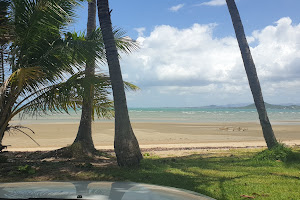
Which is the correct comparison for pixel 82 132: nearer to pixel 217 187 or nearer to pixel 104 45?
pixel 104 45

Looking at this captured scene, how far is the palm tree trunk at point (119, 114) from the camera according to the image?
7.56 meters

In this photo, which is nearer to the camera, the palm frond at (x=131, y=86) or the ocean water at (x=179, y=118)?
the palm frond at (x=131, y=86)

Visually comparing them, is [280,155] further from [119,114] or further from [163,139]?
[163,139]

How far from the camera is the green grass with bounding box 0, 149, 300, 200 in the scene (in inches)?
219

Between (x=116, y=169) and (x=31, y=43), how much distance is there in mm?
4101

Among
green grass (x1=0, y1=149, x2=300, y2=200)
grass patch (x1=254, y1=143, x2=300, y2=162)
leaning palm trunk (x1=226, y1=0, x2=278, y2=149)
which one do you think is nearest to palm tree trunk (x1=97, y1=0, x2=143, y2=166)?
green grass (x1=0, y1=149, x2=300, y2=200)

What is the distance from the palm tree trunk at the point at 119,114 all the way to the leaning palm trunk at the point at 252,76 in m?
4.47

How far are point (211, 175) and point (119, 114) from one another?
9.15ft

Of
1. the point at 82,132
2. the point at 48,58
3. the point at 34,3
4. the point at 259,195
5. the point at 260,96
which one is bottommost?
the point at 259,195

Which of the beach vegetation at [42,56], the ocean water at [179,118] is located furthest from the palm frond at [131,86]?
the ocean water at [179,118]

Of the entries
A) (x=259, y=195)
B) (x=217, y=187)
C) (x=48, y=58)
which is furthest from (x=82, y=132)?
(x=259, y=195)

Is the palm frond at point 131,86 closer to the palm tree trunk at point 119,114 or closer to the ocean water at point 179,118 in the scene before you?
the palm tree trunk at point 119,114

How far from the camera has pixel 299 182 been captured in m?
6.12

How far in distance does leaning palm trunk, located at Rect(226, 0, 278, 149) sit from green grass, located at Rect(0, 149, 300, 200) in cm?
120
